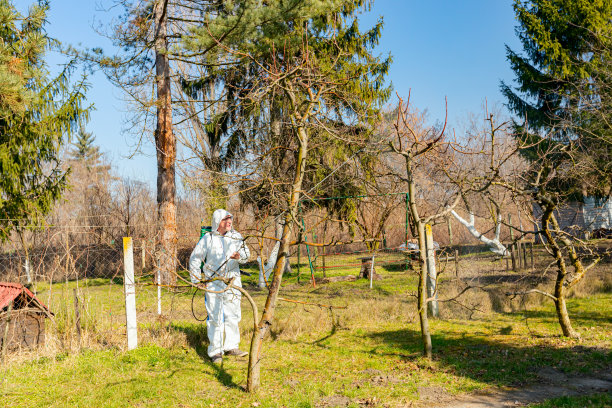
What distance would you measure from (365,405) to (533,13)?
61.6 feet

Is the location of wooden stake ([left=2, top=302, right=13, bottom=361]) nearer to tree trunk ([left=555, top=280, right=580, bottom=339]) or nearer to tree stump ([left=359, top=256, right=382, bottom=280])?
tree trunk ([left=555, top=280, right=580, bottom=339])

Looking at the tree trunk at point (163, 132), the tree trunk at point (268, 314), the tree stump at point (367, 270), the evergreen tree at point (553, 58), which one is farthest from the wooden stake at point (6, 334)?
the evergreen tree at point (553, 58)

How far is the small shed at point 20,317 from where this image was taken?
5629 millimetres

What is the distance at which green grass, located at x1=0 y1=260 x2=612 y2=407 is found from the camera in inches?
183

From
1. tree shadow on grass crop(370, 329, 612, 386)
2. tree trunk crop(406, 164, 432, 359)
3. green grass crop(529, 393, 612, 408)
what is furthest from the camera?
tree trunk crop(406, 164, 432, 359)

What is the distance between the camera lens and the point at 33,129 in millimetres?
10328

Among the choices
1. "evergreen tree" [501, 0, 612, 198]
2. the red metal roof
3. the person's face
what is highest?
"evergreen tree" [501, 0, 612, 198]

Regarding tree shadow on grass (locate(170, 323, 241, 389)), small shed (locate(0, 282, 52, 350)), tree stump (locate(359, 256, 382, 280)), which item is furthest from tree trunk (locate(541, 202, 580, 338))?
tree stump (locate(359, 256, 382, 280))

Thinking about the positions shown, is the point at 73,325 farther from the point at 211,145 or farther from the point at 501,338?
the point at 211,145

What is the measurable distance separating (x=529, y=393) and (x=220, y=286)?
3.62 m

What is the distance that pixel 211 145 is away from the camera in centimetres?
1817

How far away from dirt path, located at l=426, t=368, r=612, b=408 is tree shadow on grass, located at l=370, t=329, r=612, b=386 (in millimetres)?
180

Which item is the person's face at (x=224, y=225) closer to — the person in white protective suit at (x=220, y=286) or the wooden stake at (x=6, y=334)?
the person in white protective suit at (x=220, y=286)

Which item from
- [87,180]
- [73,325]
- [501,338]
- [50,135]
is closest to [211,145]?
[50,135]
